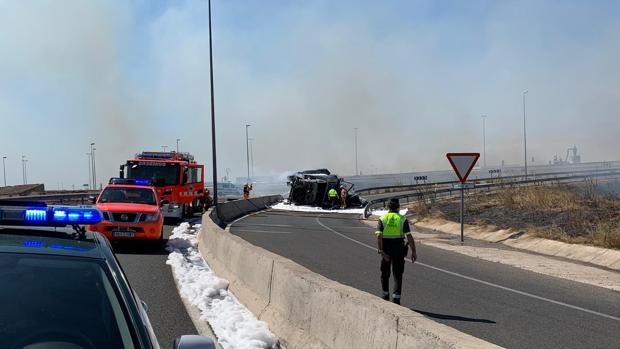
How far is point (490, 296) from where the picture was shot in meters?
11.3

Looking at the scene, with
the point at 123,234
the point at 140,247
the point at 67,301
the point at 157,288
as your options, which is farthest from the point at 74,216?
the point at 140,247

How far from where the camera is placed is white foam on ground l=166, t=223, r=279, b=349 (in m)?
7.07

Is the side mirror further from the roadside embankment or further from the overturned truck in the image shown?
the overturned truck

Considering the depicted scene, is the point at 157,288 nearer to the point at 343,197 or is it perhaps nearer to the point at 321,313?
the point at 321,313

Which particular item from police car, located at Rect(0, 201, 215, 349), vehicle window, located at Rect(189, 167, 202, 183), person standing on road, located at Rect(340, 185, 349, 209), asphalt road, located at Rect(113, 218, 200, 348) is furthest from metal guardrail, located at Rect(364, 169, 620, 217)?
police car, located at Rect(0, 201, 215, 349)

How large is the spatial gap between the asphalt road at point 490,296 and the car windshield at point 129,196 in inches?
145

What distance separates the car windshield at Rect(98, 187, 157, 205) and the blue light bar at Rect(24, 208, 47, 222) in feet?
49.7

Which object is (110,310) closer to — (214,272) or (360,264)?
(214,272)

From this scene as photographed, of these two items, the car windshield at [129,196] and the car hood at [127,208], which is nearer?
the car hood at [127,208]

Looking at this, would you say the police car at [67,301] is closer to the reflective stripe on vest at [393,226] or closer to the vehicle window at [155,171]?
the reflective stripe on vest at [393,226]

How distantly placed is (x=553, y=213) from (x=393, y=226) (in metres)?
17.3

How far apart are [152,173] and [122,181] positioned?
21.0ft

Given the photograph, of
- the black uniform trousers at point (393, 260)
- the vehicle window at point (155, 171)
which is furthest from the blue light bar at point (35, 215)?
the vehicle window at point (155, 171)

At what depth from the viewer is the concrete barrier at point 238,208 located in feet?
96.3
